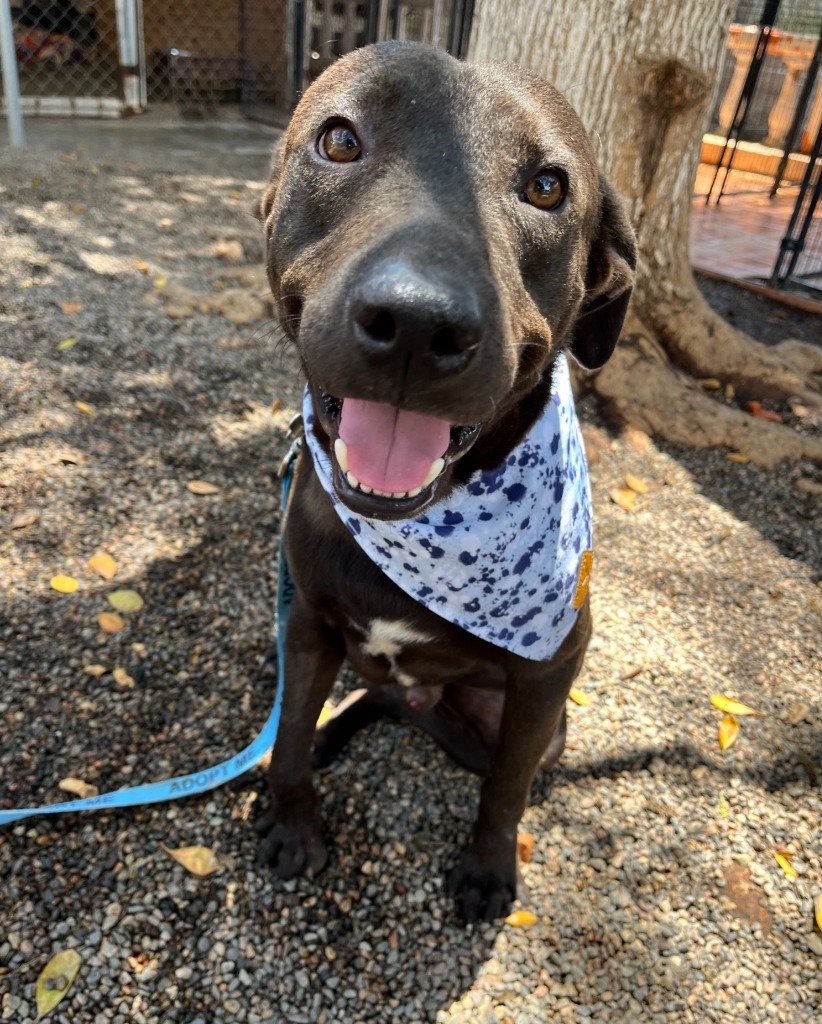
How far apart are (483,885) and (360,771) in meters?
0.54

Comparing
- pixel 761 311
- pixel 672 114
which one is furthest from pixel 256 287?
pixel 761 311

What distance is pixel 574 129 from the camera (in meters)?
1.90

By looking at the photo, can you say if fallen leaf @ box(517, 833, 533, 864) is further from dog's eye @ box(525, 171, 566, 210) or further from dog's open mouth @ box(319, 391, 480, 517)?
dog's eye @ box(525, 171, 566, 210)

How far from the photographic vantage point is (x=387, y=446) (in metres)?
1.63

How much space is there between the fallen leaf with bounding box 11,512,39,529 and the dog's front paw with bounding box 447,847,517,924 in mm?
2166

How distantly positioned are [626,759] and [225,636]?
147 cm

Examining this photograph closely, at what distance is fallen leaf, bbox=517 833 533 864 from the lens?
8.03 feet

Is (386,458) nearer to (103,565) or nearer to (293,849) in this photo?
(293,849)

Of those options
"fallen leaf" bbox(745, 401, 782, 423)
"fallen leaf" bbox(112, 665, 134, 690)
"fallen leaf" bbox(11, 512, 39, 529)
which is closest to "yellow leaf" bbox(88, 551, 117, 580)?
"fallen leaf" bbox(11, 512, 39, 529)

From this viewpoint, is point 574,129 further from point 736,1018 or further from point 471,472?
point 736,1018

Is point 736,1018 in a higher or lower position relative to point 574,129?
lower

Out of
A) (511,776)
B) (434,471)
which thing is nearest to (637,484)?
(511,776)

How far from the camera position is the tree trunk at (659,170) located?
12.5 ft

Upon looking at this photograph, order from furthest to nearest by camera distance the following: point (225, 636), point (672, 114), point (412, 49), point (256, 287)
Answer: point (256, 287)
point (672, 114)
point (225, 636)
point (412, 49)
